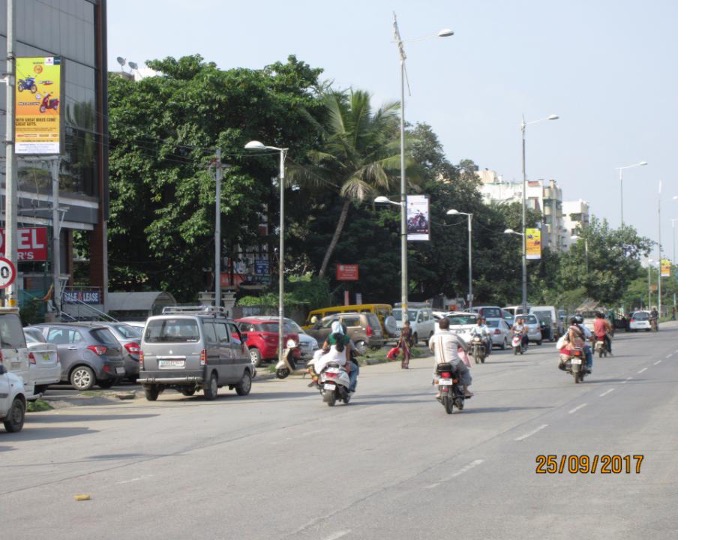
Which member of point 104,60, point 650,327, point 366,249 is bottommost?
point 650,327

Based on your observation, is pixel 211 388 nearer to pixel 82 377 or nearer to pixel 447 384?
pixel 82 377

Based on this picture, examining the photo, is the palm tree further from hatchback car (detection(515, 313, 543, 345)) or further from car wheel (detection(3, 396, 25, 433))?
car wheel (detection(3, 396, 25, 433))

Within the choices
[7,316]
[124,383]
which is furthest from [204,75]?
[7,316]

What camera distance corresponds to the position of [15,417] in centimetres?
1584

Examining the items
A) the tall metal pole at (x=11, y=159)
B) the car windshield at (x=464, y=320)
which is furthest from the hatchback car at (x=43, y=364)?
the car windshield at (x=464, y=320)

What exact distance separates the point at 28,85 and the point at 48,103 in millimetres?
663

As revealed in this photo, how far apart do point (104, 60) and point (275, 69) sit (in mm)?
11039

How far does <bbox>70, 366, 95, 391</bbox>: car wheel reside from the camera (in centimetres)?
2406

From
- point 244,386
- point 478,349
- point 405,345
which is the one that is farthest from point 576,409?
point 478,349

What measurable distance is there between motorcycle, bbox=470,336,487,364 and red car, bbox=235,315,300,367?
647 cm

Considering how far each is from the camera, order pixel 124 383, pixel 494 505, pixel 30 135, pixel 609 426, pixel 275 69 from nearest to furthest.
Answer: pixel 494 505, pixel 609 426, pixel 30 135, pixel 124 383, pixel 275 69

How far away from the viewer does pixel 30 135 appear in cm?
2214
